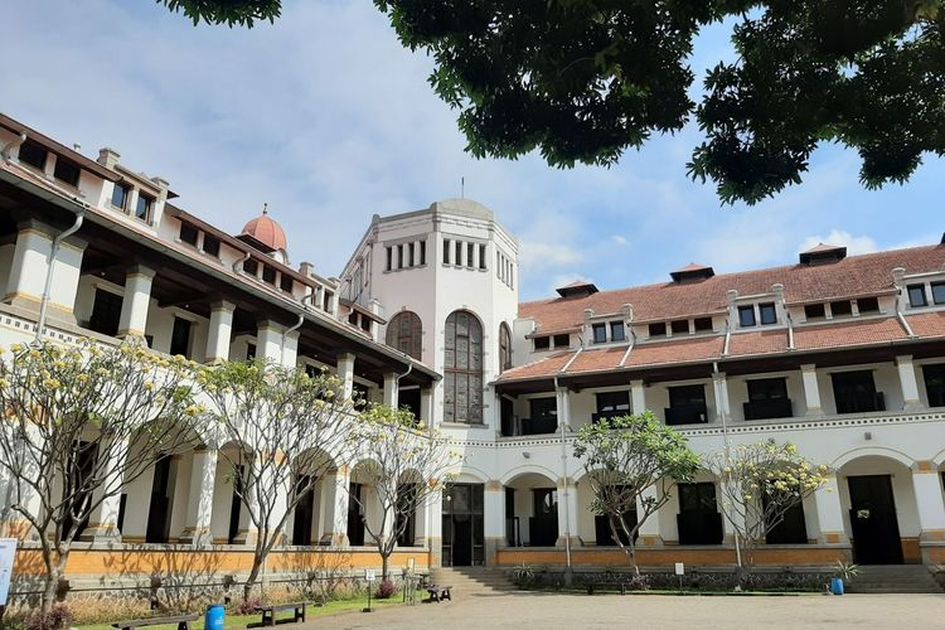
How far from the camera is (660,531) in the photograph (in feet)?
94.6

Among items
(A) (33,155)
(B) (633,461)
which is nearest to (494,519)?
(B) (633,461)

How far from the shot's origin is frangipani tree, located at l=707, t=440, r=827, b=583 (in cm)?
2375

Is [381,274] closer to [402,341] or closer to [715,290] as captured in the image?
[402,341]

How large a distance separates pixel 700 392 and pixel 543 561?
31.3ft

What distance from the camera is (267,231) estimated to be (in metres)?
32.1

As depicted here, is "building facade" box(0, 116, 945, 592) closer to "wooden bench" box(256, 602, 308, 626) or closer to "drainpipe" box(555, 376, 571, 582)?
"drainpipe" box(555, 376, 571, 582)

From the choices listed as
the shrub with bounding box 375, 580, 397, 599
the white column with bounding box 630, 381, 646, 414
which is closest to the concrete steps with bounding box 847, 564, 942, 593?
the white column with bounding box 630, 381, 646, 414

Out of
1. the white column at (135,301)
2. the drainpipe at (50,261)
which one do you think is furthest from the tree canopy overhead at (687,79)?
the white column at (135,301)

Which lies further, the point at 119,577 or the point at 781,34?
the point at 119,577

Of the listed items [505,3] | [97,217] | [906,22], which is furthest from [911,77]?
[97,217]

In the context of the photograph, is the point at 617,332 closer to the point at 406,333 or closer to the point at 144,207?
the point at 406,333

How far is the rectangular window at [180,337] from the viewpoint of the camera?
70.2 ft

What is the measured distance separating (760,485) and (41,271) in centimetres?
2209

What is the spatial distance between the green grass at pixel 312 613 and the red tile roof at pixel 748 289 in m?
16.9
